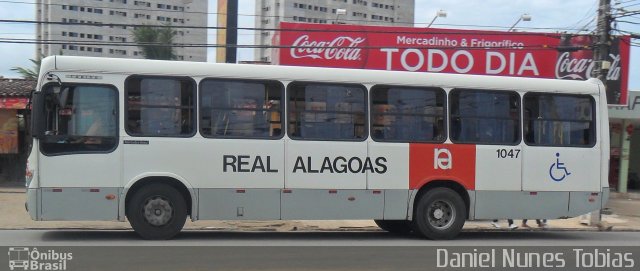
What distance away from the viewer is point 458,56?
19484mm

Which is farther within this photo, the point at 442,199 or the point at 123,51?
the point at 123,51

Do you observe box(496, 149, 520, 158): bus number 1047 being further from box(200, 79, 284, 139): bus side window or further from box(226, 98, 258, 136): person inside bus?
box(226, 98, 258, 136): person inside bus

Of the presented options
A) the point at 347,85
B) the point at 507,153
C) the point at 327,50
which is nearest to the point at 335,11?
the point at 327,50

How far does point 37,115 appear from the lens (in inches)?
354

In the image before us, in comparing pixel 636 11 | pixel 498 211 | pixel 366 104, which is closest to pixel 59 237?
pixel 366 104

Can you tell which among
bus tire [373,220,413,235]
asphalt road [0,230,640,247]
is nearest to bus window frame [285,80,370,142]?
asphalt road [0,230,640,247]

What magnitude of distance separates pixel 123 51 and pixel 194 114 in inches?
4425

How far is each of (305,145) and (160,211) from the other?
2603 millimetres

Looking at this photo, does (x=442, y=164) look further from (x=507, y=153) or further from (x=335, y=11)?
(x=335, y=11)
